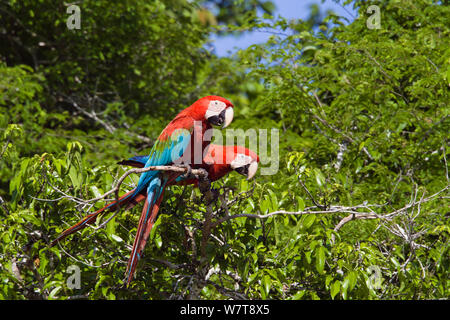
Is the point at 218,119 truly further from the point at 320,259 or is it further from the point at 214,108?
the point at 320,259

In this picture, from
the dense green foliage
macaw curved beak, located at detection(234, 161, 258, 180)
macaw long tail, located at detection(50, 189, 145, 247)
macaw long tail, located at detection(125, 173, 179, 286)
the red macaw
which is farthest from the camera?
macaw curved beak, located at detection(234, 161, 258, 180)

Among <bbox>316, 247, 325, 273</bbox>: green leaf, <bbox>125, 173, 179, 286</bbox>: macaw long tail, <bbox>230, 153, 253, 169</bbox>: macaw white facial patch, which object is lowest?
<bbox>316, 247, 325, 273</bbox>: green leaf

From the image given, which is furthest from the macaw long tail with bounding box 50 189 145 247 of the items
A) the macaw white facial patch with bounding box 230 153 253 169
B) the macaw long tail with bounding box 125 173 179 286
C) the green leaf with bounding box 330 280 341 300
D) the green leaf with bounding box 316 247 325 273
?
the green leaf with bounding box 330 280 341 300

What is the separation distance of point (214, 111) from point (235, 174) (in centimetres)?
60

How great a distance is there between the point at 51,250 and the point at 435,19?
4.06 m

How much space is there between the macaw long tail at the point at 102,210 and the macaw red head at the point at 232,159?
0.52 meters

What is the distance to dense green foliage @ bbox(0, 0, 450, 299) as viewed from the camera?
113 inches

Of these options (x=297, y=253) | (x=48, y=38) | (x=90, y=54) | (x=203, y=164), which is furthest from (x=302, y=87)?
(x=48, y=38)

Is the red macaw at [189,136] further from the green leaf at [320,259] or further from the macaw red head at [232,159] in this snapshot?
the green leaf at [320,259]

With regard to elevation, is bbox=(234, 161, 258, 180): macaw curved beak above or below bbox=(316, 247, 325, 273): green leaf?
above

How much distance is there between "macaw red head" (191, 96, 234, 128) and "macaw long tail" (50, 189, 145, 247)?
706 mm

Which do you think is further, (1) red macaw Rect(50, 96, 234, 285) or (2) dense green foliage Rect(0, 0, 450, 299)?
(1) red macaw Rect(50, 96, 234, 285)

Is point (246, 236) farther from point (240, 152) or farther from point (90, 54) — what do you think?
point (90, 54)

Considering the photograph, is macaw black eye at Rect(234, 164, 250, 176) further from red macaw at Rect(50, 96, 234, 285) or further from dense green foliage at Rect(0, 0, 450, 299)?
red macaw at Rect(50, 96, 234, 285)
